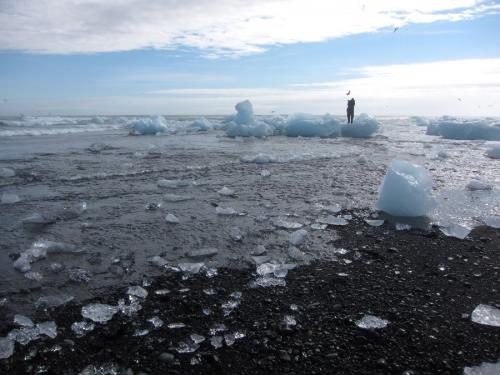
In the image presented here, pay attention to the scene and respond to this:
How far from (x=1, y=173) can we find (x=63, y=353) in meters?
6.16

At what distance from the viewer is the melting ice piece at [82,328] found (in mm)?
2318

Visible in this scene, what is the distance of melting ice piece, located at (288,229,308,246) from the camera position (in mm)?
3832

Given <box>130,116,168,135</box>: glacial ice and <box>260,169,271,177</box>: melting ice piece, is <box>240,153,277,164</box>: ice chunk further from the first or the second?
<box>130,116,168,135</box>: glacial ice

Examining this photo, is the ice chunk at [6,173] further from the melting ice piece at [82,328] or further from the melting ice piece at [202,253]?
the melting ice piece at [82,328]

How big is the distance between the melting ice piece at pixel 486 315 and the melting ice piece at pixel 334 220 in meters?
1.98

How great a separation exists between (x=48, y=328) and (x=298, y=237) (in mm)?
2352

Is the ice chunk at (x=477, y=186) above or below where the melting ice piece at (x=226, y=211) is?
below

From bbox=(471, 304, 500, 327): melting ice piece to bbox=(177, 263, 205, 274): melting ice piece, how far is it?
2.03 m

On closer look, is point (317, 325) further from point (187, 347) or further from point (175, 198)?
point (175, 198)

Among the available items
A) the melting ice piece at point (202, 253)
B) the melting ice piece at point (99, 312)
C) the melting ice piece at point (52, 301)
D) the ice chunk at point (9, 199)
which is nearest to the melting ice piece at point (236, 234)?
the melting ice piece at point (202, 253)

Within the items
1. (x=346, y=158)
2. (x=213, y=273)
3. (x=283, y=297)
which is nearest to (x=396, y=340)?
(x=283, y=297)

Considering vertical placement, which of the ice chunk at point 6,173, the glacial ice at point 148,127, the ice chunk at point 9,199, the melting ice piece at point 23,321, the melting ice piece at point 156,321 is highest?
the glacial ice at point 148,127

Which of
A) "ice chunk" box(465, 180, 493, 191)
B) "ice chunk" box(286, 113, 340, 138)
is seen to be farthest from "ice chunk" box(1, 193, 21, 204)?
"ice chunk" box(286, 113, 340, 138)

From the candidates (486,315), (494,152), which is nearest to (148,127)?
(494,152)
